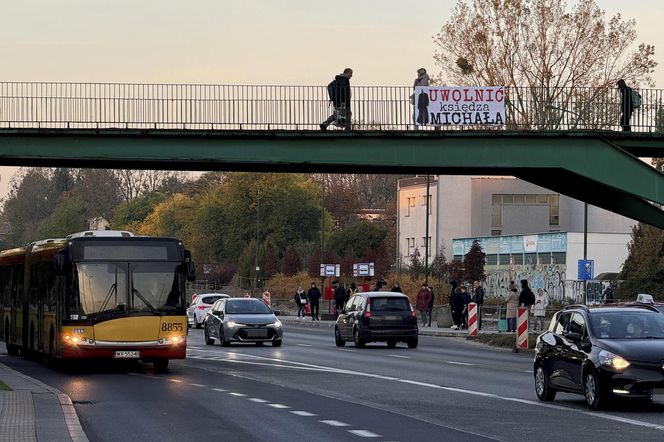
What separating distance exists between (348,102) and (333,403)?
17197mm

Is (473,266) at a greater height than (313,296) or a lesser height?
greater

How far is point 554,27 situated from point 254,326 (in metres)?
31.7

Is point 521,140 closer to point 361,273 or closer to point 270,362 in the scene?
point 270,362

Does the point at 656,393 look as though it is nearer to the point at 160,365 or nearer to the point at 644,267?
the point at 160,365

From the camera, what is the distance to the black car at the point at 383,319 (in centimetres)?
4166

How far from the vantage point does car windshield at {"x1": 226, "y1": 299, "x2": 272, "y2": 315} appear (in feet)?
143

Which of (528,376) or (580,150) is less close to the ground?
(580,150)

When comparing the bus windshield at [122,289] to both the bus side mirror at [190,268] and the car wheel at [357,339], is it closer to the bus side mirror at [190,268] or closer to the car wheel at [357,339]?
the bus side mirror at [190,268]

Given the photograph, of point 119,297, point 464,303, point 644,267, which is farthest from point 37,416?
point 644,267

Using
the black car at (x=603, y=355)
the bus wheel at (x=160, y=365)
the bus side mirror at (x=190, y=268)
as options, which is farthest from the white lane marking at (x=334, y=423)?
the bus wheel at (x=160, y=365)

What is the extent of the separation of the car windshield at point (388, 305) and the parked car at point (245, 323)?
10.1 feet

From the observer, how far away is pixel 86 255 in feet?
96.4

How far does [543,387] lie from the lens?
2114cm

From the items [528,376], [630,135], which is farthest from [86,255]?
[630,135]
